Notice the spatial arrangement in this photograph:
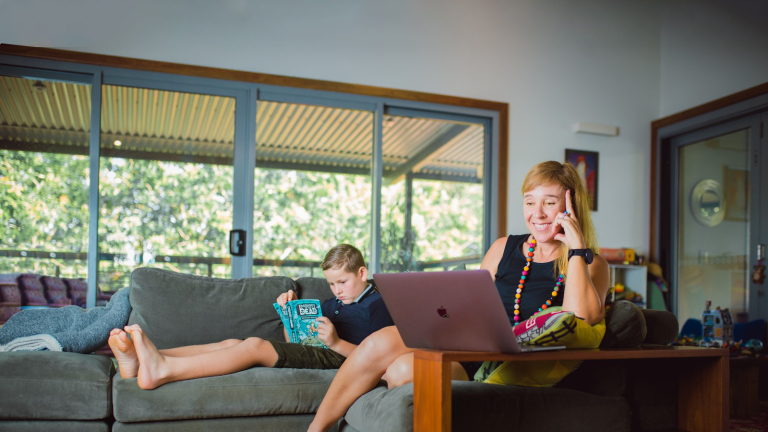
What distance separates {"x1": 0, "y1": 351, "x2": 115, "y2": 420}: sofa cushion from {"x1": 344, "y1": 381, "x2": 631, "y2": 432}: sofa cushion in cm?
93

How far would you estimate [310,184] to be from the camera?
4.61 metres

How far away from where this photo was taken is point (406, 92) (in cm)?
457

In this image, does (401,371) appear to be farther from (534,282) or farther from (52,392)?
(52,392)

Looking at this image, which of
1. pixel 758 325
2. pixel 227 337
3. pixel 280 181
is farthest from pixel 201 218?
pixel 758 325

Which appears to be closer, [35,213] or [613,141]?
[35,213]

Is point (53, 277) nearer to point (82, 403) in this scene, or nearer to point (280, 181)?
point (280, 181)

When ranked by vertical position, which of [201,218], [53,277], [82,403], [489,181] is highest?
[489,181]

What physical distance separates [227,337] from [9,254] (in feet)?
6.01

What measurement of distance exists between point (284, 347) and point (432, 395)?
4.45 ft

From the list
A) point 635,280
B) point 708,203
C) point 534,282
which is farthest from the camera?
point 635,280

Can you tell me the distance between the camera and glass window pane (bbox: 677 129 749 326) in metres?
4.64

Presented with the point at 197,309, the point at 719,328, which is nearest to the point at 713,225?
the point at 719,328

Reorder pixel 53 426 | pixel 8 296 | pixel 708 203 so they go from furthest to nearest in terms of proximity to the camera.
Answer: pixel 708 203 < pixel 8 296 < pixel 53 426

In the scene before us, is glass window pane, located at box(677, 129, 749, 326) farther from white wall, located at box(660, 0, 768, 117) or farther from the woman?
the woman
